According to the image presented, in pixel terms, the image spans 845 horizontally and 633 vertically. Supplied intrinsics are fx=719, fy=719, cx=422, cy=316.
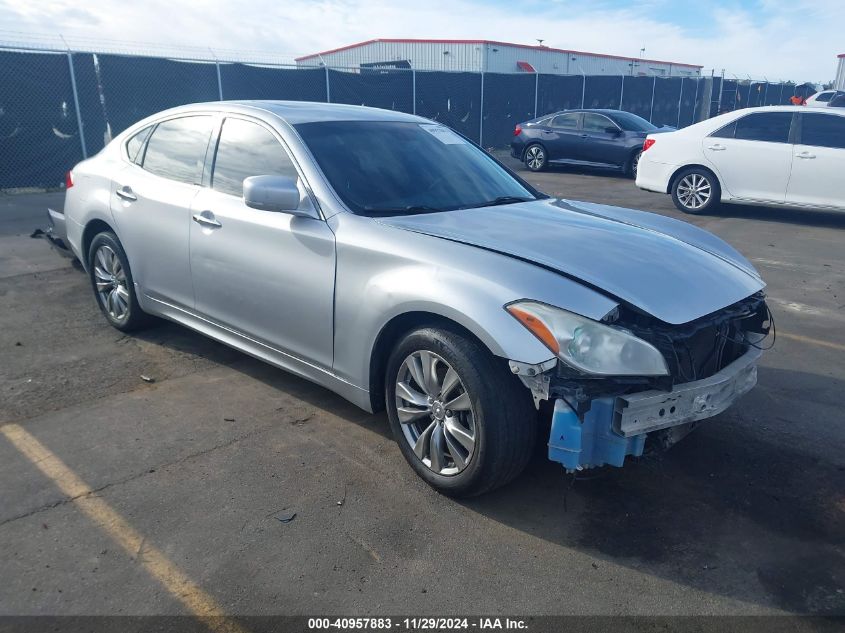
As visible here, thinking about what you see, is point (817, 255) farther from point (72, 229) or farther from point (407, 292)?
point (72, 229)

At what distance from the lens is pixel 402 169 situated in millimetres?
4121

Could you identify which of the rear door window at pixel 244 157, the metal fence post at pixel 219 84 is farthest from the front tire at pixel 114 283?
the metal fence post at pixel 219 84

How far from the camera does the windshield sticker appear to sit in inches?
182

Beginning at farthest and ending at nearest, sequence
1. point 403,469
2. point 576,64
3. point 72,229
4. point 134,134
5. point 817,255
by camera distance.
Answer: point 576,64
point 817,255
point 72,229
point 134,134
point 403,469

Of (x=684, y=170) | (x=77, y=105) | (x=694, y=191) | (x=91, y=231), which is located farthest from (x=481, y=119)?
(x=91, y=231)

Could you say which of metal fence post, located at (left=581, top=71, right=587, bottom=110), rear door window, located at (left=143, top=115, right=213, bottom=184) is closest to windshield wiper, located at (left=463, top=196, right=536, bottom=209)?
rear door window, located at (left=143, top=115, right=213, bottom=184)

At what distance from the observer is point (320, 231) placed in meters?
3.67

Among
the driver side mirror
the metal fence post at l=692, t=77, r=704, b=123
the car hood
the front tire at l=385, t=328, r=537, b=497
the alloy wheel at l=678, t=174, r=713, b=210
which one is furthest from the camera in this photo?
the metal fence post at l=692, t=77, r=704, b=123

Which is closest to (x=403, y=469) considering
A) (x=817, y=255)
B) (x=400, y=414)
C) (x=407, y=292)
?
(x=400, y=414)

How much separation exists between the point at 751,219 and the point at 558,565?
9.62 metres

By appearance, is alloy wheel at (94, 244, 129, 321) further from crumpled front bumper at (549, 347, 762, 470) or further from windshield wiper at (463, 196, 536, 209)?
crumpled front bumper at (549, 347, 762, 470)

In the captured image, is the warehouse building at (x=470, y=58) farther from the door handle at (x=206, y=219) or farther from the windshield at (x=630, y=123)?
the door handle at (x=206, y=219)

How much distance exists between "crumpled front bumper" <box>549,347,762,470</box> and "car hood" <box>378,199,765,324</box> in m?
0.33

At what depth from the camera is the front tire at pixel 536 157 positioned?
1720cm
